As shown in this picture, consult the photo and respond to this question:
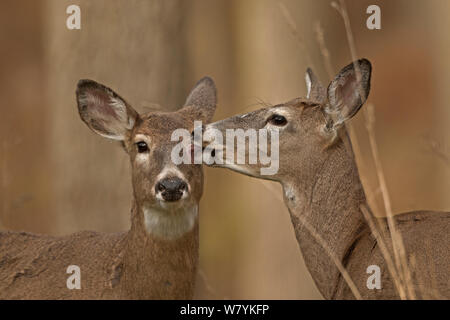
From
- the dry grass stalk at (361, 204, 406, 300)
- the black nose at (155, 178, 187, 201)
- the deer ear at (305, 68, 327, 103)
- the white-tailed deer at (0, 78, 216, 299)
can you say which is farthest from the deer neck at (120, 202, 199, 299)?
the deer ear at (305, 68, 327, 103)

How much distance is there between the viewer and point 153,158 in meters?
6.98

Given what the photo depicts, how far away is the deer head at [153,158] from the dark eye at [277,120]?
617 millimetres

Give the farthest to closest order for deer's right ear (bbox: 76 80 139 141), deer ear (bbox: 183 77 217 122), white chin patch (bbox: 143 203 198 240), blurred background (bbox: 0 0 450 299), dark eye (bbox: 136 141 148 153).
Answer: blurred background (bbox: 0 0 450 299) → deer ear (bbox: 183 77 217 122) → deer's right ear (bbox: 76 80 139 141) → dark eye (bbox: 136 141 148 153) → white chin patch (bbox: 143 203 198 240)

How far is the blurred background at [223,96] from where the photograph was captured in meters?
10.1

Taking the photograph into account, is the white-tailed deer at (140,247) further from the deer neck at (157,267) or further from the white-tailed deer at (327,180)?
the white-tailed deer at (327,180)

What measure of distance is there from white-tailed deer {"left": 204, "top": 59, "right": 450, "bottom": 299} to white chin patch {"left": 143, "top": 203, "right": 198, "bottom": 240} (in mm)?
429

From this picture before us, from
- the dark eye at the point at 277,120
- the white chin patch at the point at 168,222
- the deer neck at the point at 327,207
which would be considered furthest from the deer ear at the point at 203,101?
the deer neck at the point at 327,207

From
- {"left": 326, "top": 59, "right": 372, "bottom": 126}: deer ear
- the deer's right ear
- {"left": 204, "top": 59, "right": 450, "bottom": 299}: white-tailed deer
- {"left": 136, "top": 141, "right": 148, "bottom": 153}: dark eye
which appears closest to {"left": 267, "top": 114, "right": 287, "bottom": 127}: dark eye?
{"left": 204, "top": 59, "right": 450, "bottom": 299}: white-tailed deer

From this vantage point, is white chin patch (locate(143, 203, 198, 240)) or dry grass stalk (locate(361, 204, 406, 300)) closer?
dry grass stalk (locate(361, 204, 406, 300))

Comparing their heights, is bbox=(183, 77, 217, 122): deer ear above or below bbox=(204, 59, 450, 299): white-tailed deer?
above

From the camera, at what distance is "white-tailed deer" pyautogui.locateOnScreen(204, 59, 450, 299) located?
6590 mm

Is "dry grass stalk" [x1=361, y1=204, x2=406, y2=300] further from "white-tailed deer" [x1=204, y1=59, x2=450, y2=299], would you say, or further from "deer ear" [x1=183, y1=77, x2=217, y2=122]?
"deer ear" [x1=183, y1=77, x2=217, y2=122]

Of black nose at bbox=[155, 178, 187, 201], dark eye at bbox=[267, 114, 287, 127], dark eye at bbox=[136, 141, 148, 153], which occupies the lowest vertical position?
black nose at bbox=[155, 178, 187, 201]

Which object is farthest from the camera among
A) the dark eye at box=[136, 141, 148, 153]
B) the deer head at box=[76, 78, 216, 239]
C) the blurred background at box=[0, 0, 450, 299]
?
the blurred background at box=[0, 0, 450, 299]
